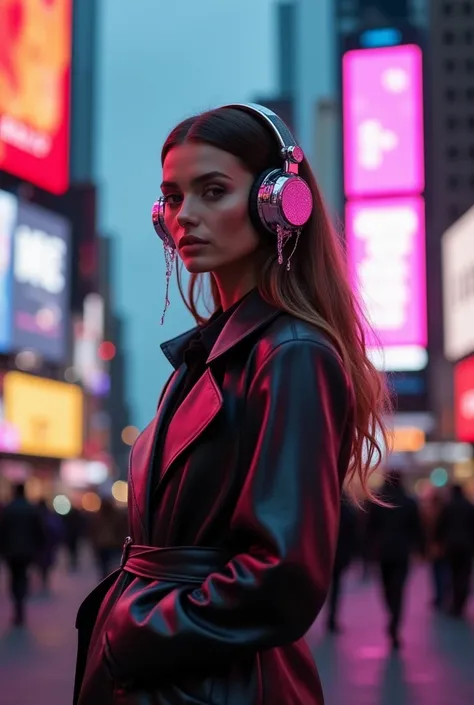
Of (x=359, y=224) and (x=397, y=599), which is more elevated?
(x=359, y=224)

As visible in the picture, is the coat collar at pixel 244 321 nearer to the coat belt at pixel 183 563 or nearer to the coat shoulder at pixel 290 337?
the coat shoulder at pixel 290 337

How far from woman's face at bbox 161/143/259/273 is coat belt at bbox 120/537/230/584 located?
1.74 feet

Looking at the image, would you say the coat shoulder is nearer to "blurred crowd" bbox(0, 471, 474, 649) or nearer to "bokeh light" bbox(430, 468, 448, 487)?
"blurred crowd" bbox(0, 471, 474, 649)

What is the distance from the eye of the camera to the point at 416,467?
201 ft

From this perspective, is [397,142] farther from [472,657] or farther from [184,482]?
[184,482]

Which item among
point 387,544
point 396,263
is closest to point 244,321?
point 387,544

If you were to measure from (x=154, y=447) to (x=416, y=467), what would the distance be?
60137 millimetres

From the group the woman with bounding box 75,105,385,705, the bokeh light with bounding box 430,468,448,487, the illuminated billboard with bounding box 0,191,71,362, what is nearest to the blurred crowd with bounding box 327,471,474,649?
the woman with bounding box 75,105,385,705

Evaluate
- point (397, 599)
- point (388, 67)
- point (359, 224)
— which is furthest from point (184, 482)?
point (388, 67)

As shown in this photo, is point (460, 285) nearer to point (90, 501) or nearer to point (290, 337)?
point (290, 337)

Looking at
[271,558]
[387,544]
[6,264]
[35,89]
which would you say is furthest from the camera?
[35,89]

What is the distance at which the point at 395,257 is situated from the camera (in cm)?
3666

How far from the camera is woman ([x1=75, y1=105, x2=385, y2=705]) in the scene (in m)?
1.78

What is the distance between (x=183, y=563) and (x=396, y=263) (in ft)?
116
